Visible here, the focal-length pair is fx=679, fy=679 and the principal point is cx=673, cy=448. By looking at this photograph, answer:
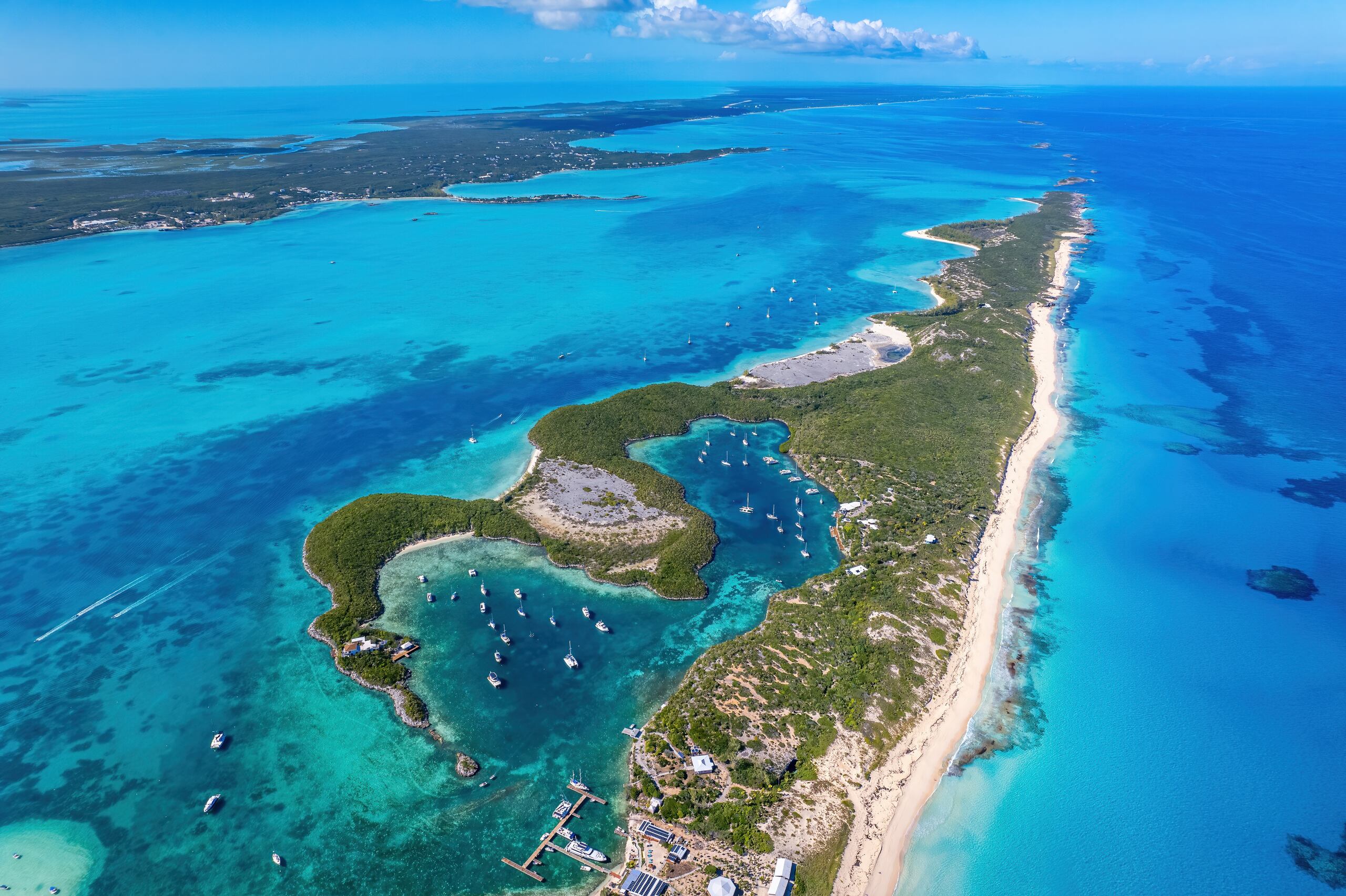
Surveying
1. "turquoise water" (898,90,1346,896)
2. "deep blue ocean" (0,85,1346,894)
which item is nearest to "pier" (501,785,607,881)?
"deep blue ocean" (0,85,1346,894)

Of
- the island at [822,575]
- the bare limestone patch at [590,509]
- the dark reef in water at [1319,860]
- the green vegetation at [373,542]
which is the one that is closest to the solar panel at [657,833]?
the island at [822,575]

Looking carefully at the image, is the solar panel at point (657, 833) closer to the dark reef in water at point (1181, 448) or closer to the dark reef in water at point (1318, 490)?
the dark reef in water at point (1318, 490)

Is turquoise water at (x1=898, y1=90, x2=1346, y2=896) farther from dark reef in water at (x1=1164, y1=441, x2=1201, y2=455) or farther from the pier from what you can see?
the pier

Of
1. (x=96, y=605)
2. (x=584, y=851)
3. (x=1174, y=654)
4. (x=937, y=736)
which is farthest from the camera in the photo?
(x=96, y=605)

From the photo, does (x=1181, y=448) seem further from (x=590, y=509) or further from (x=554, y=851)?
(x=554, y=851)

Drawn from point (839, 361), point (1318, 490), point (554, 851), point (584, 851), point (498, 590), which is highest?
point (839, 361)

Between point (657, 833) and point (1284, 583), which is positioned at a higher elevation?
point (657, 833)

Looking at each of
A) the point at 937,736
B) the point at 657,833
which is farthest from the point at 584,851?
the point at 937,736
